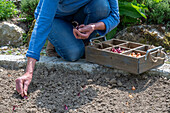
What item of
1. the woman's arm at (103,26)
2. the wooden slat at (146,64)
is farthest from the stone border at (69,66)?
the woman's arm at (103,26)

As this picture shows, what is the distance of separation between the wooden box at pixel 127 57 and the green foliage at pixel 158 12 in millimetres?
1262

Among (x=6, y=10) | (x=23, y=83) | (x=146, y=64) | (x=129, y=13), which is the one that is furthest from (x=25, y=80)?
(x=6, y=10)

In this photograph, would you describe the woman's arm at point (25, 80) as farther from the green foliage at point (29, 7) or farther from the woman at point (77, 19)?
the green foliage at point (29, 7)

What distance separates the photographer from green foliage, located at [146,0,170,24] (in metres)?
3.99

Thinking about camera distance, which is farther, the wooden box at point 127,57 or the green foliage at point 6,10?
the green foliage at point 6,10

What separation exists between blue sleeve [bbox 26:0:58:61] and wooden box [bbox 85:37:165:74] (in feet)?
2.48

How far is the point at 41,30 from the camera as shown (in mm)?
2230

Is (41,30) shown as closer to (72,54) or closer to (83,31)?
(83,31)

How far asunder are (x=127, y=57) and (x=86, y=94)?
60 centimetres

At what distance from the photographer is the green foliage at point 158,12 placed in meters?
3.99

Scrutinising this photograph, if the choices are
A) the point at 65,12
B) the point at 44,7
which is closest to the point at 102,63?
the point at 65,12

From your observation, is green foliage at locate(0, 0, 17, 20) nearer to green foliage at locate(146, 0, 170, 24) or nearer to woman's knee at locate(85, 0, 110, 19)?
woman's knee at locate(85, 0, 110, 19)

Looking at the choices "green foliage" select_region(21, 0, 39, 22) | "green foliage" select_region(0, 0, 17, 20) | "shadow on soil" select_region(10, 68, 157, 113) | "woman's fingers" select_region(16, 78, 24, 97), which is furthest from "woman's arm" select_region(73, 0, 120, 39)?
"green foliage" select_region(0, 0, 17, 20)

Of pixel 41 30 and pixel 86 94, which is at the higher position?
pixel 41 30
